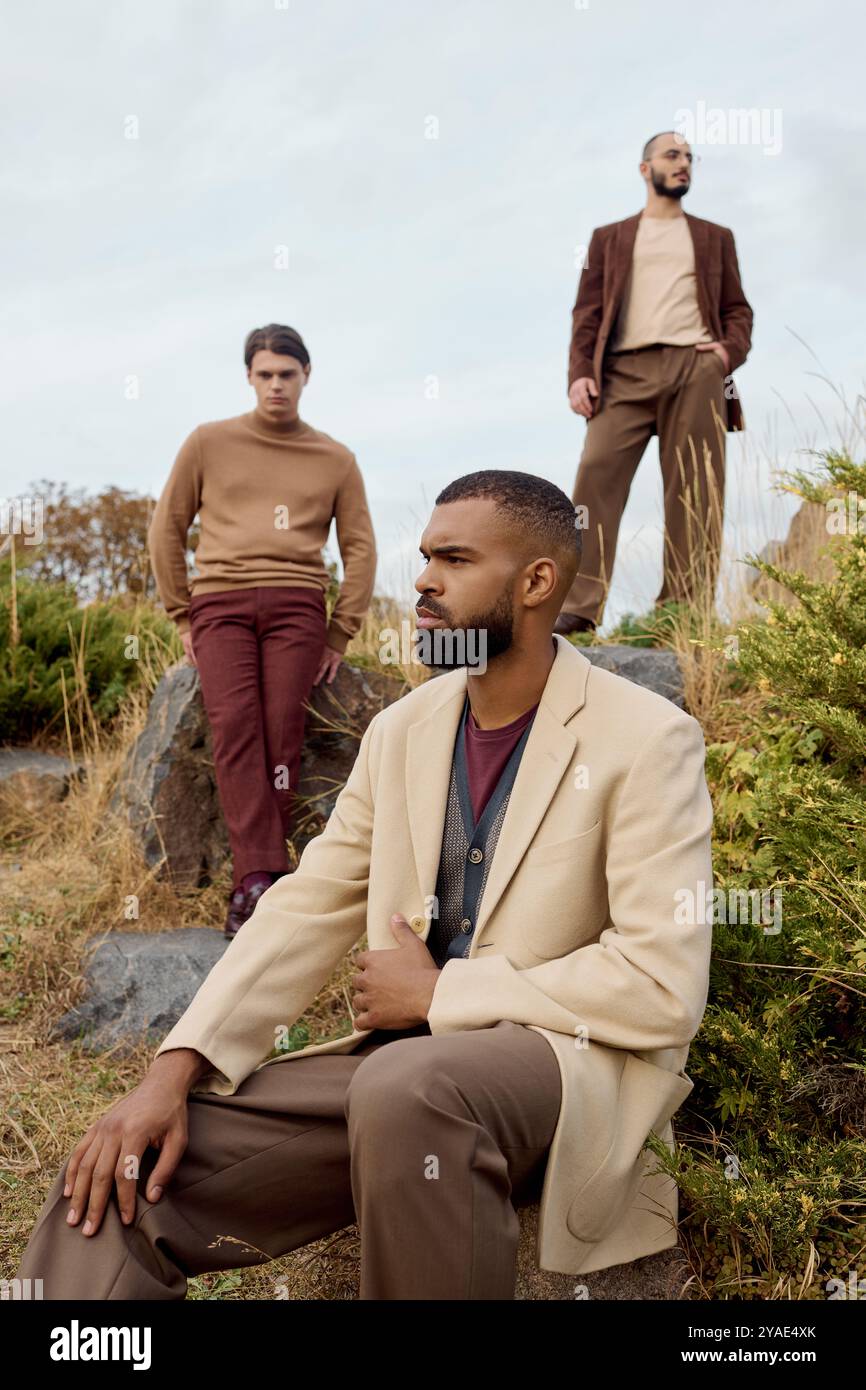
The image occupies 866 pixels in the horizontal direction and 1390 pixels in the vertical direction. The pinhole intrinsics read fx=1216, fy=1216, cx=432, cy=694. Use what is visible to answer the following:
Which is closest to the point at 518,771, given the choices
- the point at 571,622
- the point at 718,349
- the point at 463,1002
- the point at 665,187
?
the point at 463,1002

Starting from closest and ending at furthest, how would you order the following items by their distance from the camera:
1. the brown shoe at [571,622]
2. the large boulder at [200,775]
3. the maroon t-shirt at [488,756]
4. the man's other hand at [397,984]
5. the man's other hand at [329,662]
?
the man's other hand at [397,984]
the maroon t-shirt at [488,756]
the man's other hand at [329,662]
the large boulder at [200,775]
the brown shoe at [571,622]

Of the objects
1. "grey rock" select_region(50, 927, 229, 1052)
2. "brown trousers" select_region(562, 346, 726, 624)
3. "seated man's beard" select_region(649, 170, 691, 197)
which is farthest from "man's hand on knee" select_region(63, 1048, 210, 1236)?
"seated man's beard" select_region(649, 170, 691, 197)

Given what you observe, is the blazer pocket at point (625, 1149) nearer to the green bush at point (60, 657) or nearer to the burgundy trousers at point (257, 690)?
the burgundy trousers at point (257, 690)

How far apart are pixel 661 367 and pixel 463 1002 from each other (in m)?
4.71

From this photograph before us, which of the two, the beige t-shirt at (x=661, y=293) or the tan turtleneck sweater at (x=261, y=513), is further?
the beige t-shirt at (x=661, y=293)

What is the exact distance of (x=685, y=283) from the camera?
6.26m

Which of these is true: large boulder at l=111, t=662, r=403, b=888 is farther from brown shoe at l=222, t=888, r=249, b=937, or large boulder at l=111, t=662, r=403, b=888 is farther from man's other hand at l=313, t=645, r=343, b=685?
brown shoe at l=222, t=888, r=249, b=937

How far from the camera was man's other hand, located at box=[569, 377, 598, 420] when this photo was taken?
6262mm

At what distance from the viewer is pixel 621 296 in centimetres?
629

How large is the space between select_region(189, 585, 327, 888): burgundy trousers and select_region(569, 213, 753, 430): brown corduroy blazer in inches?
83.5

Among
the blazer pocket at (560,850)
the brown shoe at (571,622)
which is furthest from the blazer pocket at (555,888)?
the brown shoe at (571,622)

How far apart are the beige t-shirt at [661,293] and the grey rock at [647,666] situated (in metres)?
1.71

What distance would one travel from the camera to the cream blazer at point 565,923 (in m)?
2.18
